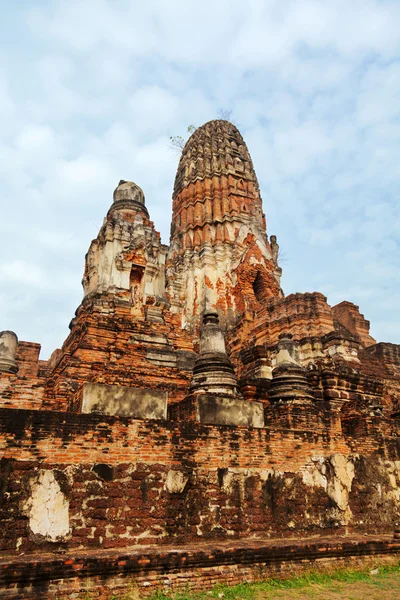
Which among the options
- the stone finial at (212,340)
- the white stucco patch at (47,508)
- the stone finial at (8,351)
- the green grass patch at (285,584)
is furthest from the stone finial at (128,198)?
the green grass patch at (285,584)

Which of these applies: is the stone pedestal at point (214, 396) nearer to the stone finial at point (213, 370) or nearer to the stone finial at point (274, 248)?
the stone finial at point (213, 370)

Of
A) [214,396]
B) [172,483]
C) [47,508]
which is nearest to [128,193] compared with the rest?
[214,396]

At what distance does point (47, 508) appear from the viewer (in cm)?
570

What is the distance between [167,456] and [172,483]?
36 cm

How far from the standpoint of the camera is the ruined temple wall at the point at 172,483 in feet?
18.9

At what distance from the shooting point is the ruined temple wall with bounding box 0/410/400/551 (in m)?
5.75

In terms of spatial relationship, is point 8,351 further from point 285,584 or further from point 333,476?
point 285,584

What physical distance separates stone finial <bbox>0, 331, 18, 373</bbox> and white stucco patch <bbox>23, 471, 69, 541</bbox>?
16.5ft

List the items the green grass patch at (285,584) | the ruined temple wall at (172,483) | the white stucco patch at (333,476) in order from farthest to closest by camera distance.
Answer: the white stucco patch at (333,476) → the ruined temple wall at (172,483) → the green grass patch at (285,584)

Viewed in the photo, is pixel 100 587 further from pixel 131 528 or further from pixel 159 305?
pixel 159 305

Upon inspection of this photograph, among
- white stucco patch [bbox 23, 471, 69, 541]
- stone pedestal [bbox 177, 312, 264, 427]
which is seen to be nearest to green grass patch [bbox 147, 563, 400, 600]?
white stucco patch [bbox 23, 471, 69, 541]

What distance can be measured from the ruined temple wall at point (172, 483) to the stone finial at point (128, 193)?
10494 mm

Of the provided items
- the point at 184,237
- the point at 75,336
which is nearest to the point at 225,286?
the point at 184,237

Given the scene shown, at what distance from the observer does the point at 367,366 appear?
14.6 meters
